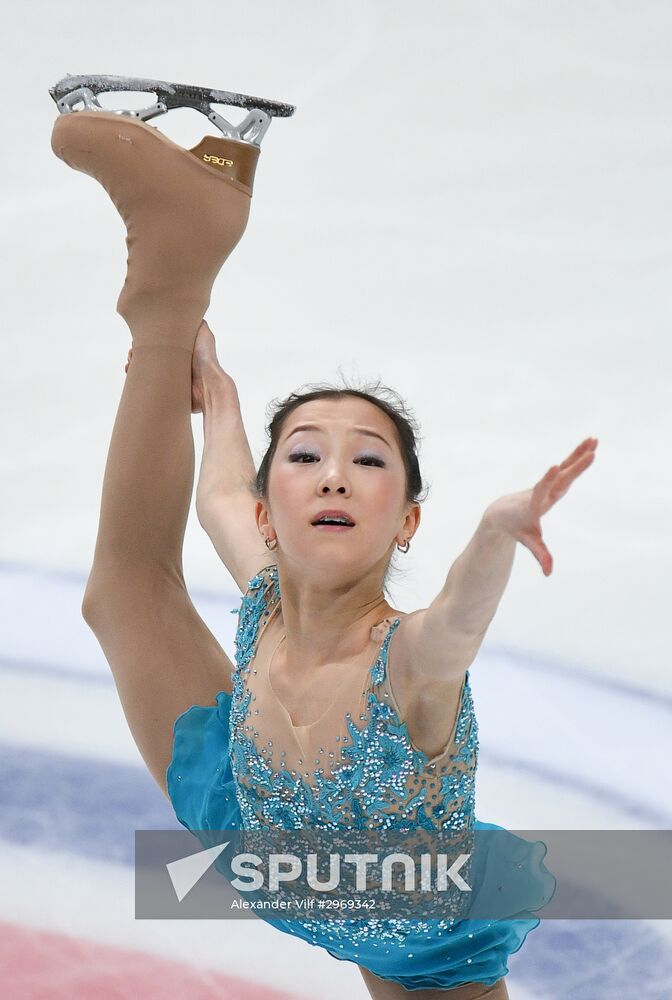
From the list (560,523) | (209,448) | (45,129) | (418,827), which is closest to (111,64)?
(45,129)

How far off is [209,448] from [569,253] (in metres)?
2.48

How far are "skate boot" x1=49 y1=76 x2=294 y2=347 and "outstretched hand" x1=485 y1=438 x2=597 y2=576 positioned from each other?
120 cm

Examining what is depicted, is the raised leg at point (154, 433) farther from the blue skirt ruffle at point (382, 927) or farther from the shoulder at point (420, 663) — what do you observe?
the shoulder at point (420, 663)

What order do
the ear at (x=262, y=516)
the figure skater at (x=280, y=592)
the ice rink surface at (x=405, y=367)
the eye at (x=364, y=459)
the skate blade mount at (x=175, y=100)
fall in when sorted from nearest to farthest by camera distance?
the figure skater at (x=280, y=592) < the eye at (x=364, y=459) < the ear at (x=262, y=516) < the skate blade mount at (x=175, y=100) < the ice rink surface at (x=405, y=367)

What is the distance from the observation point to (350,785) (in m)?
2.15

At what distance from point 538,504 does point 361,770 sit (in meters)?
0.61

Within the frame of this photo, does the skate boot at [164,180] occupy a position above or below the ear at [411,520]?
above

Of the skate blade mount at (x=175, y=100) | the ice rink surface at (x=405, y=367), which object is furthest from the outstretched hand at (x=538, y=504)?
the ice rink surface at (x=405, y=367)

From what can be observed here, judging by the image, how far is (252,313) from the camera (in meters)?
4.74

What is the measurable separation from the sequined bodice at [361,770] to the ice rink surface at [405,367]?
30.4 inches

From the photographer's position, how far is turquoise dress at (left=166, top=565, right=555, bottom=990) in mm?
2119

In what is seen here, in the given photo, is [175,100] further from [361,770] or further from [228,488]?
[361,770]

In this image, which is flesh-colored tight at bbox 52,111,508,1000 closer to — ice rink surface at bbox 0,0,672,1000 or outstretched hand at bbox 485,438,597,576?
ice rink surface at bbox 0,0,672,1000

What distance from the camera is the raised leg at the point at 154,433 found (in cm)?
267
